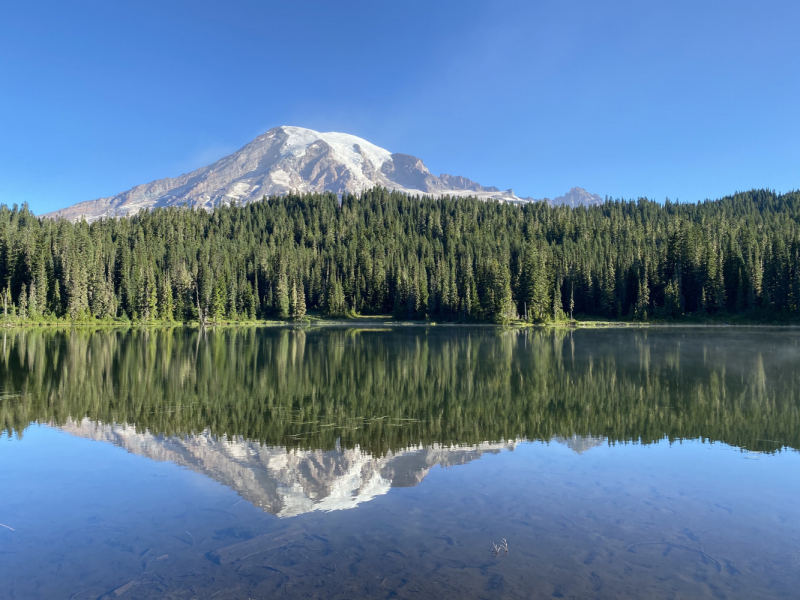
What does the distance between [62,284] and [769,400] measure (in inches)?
5372

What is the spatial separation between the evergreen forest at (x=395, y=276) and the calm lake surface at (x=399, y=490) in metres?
102

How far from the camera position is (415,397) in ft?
88.4

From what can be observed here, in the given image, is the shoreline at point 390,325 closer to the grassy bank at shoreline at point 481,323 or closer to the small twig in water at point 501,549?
the grassy bank at shoreline at point 481,323

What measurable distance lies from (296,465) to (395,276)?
138573 millimetres

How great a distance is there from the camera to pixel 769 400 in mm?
25656

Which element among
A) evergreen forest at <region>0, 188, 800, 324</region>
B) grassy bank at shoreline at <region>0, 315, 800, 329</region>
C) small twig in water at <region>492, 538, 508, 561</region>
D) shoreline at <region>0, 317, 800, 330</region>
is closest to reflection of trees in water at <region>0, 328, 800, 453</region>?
small twig in water at <region>492, 538, 508, 561</region>

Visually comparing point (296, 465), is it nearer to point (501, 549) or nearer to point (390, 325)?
point (501, 549)

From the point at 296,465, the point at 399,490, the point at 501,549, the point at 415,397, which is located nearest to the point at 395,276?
the point at 415,397

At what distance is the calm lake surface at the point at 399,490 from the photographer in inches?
367

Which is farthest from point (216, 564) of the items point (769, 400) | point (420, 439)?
point (769, 400)

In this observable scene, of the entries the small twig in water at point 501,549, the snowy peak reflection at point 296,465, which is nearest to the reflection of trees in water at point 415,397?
the snowy peak reflection at point 296,465

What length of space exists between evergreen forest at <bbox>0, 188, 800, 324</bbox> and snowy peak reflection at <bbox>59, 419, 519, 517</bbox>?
10964cm

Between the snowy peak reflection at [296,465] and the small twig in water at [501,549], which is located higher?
the snowy peak reflection at [296,465]

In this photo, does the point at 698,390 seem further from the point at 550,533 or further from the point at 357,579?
the point at 357,579
